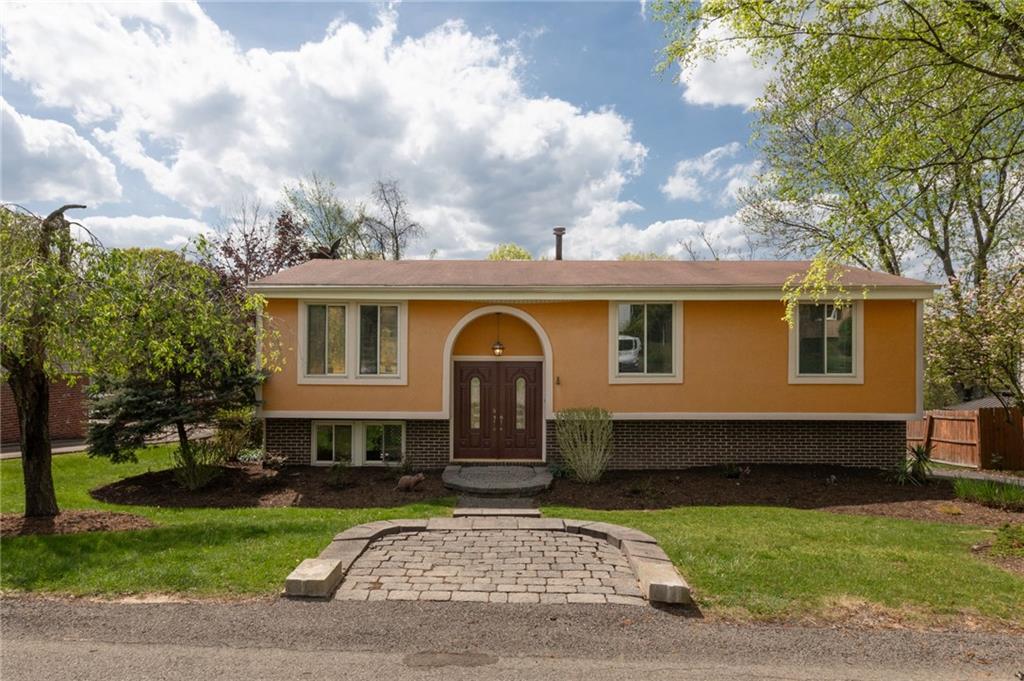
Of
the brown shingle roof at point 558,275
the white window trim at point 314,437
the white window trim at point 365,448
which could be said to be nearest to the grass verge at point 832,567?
the brown shingle roof at point 558,275

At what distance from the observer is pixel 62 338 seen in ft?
20.7

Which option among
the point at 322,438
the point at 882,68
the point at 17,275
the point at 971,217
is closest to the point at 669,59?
the point at 882,68

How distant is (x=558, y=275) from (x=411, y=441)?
4.99m

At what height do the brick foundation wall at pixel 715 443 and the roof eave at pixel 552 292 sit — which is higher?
the roof eave at pixel 552 292

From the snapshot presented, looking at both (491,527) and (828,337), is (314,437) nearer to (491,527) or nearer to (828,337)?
(491,527)

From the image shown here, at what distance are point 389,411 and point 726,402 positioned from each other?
23.1 feet

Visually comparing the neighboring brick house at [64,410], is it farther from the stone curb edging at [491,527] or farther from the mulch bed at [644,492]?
the stone curb edging at [491,527]

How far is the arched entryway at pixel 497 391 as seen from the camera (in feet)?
39.9

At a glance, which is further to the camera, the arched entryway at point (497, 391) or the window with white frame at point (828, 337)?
the arched entryway at point (497, 391)

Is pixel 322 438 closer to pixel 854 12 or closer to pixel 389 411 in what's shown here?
pixel 389 411

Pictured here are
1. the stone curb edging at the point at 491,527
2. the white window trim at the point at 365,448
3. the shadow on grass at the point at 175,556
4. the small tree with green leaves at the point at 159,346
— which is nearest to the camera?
the stone curb edging at the point at 491,527

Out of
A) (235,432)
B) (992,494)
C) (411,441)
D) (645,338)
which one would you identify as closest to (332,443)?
(411,441)

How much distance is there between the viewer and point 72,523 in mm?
7559

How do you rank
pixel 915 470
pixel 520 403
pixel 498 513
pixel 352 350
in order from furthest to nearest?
pixel 520 403, pixel 352 350, pixel 915 470, pixel 498 513
